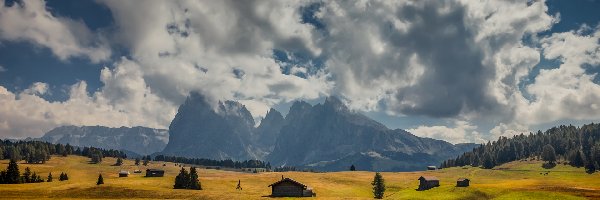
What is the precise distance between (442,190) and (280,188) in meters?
43.9

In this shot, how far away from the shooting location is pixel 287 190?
118 m

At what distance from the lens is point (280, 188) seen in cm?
11775

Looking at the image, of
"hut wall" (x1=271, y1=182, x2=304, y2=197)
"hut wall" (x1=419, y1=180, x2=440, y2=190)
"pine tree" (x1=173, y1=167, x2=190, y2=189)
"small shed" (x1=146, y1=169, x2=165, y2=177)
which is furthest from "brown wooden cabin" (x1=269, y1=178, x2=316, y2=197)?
"small shed" (x1=146, y1=169, x2=165, y2=177)

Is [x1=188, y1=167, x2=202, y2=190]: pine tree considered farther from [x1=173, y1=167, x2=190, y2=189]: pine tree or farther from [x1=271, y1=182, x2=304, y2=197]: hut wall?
[x1=271, y1=182, x2=304, y2=197]: hut wall

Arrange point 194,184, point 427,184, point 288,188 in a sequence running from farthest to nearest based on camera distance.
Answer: point 427,184
point 194,184
point 288,188

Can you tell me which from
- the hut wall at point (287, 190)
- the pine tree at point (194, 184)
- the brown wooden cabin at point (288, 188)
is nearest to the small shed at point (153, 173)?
the pine tree at point (194, 184)

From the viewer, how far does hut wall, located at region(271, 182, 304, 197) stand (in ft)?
383

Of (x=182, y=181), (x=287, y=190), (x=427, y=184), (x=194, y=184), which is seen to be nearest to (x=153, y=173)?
(x=182, y=181)

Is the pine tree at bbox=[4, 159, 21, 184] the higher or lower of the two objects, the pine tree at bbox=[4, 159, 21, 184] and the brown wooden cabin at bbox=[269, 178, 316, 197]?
the higher

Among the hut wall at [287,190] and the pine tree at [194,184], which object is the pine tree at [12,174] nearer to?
the pine tree at [194,184]

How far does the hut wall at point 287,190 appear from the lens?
11662cm

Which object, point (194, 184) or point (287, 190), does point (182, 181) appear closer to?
point (194, 184)

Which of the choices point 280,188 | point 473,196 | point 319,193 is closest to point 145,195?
point 280,188

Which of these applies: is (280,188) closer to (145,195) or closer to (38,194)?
(145,195)
